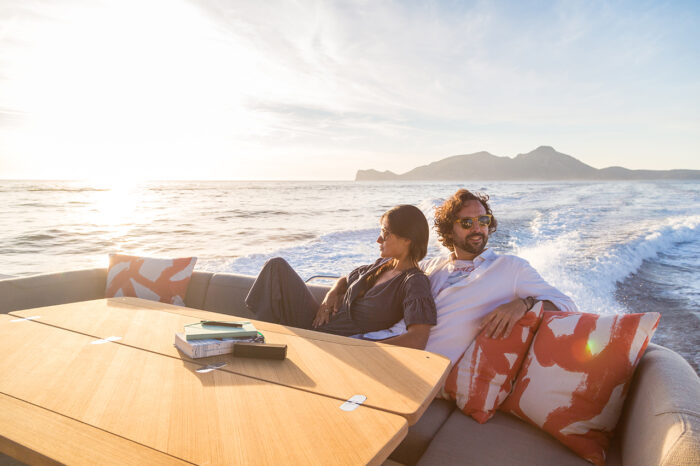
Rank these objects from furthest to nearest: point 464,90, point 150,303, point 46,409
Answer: point 464,90 < point 150,303 < point 46,409

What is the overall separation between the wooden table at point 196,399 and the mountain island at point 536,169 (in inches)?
1547

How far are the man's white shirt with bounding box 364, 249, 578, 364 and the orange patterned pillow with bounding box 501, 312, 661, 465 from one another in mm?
251

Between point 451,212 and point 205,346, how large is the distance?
1.52 meters

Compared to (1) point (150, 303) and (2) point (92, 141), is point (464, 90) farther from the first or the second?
(2) point (92, 141)

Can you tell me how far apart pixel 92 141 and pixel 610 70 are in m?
15.6

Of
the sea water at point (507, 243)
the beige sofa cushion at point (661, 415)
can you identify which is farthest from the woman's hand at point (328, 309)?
the sea water at point (507, 243)

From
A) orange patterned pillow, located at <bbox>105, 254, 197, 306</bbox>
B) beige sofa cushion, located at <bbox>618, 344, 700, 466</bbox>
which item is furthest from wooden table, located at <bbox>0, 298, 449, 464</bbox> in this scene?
orange patterned pillow, located at <bbox>105, 254, 197, 306</bbox>

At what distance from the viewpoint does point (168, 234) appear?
950 cm

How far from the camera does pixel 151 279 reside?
3041 millimetres

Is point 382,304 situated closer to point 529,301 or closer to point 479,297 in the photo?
point 479,297

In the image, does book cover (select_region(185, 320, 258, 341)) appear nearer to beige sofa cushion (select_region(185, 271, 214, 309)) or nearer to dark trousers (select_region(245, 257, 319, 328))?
dark trousers (select_region(245, 257, 319, 328))

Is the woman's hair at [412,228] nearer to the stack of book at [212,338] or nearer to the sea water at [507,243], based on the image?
the stack of book at [212,338]

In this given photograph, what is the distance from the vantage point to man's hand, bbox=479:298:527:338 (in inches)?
67.2

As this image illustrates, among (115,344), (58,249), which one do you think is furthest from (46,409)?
(58,249)
